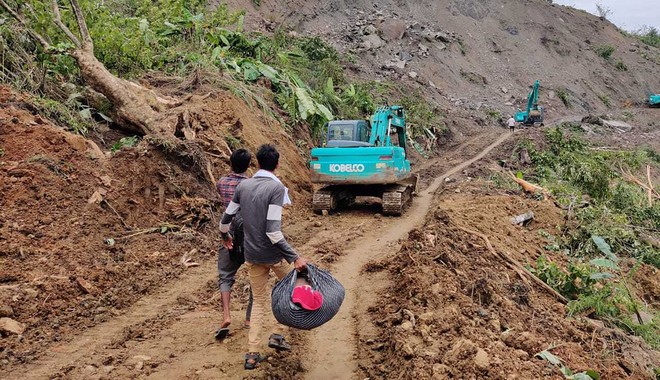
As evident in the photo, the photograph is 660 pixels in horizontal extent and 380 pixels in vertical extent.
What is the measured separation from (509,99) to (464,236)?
33101 millimetres

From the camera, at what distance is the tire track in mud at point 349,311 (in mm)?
4605

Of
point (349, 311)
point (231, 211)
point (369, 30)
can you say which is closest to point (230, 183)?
point (231, 211)

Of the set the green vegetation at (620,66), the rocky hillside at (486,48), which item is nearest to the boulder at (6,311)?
the rocky hillside at (486,48)

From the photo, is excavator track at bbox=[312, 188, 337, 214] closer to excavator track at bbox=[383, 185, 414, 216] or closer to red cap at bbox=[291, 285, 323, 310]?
excavator track at bbox=[383, 185, 414, 216]

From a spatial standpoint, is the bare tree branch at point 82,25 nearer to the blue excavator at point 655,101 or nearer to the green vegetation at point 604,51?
the blue excavator at point 655,101

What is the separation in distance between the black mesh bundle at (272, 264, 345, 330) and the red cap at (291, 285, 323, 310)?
0.03m

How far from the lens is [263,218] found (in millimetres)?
4258

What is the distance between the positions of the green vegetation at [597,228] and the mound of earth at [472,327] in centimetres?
57

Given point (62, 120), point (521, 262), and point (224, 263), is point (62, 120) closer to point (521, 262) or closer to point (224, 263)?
point (224, 263)

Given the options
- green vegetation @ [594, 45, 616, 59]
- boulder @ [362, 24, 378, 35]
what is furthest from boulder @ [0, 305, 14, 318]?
green vegetation @ [594, 45, 616, 59]

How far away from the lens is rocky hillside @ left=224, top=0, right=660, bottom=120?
33250 millimetres

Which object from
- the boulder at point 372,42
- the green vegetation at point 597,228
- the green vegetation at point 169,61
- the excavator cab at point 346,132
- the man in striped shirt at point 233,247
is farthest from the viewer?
the boulder at point 372,42

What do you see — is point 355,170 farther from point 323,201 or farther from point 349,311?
point 349,311

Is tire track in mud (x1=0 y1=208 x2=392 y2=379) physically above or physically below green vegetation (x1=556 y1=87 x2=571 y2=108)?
below
